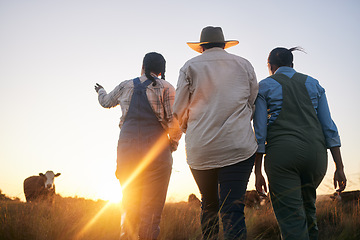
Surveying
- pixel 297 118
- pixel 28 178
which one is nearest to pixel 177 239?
pixel 297 118

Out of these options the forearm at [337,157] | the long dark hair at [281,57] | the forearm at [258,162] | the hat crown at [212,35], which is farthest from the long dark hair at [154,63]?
the forearm at [337,157]

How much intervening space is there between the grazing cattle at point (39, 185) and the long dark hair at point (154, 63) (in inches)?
488

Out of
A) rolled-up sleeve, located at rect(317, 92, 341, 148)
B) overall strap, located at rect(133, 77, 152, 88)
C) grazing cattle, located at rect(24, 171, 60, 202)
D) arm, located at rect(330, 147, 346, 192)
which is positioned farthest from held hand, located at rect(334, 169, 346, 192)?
grazing cattle, located at rect(24, 171, 60, 202)

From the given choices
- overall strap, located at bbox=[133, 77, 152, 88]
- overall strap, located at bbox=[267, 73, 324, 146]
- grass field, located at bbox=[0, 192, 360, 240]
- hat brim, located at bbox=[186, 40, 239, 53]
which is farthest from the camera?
overall strap, located at bbox=[133, 77, 152, 88]

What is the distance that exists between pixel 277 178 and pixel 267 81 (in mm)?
990

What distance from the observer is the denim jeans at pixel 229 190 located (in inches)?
112

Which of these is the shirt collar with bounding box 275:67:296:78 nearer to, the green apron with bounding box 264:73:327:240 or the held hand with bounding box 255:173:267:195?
the green apron with bounding box 264:73:327:240

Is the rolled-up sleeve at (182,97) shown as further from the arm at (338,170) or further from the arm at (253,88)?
the arm at (338,170)

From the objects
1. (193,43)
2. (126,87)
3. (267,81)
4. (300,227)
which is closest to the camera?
(300,227)

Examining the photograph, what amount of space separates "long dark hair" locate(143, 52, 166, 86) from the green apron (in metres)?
1.76

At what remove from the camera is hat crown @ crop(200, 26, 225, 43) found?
11.6 ft

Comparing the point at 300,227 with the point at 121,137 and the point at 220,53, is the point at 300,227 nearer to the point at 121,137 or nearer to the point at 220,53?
the point at 220,53

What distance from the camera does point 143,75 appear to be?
4.40 metres

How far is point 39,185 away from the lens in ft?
51.4
